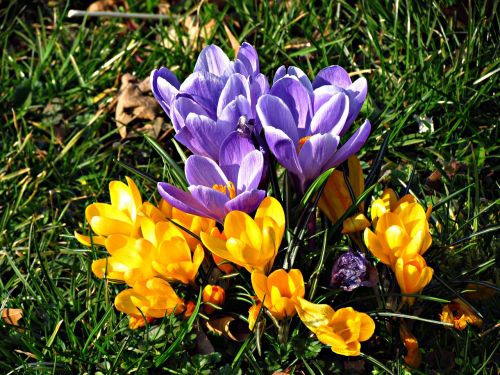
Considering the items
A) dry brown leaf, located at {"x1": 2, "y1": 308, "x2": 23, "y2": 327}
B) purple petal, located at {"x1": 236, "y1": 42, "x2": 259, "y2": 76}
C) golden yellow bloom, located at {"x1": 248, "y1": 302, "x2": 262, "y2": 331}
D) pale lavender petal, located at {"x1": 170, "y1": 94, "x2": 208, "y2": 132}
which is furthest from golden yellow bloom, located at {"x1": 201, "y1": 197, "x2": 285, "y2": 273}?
dry brown leaf, located at {"x1": 2, "y1": 308, "x2": 23, "y2": 327}

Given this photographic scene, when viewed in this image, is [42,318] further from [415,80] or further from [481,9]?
[481,9]

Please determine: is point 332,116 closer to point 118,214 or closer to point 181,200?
point 181,200

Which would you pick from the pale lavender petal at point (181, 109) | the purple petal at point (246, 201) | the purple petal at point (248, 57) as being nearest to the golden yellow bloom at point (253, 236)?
the purple petal at point (246, 201)

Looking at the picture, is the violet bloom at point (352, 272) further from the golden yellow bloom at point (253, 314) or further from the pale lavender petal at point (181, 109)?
the pale lavender petal at point (181, 109)

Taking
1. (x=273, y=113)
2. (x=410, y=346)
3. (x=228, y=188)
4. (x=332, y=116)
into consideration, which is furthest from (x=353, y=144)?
(x=410, y=346)

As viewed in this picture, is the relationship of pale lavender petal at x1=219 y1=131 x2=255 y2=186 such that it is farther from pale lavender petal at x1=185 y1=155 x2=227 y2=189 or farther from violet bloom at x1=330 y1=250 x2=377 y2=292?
violet bloom at x1=330 y1=250 x2=377 y2=292

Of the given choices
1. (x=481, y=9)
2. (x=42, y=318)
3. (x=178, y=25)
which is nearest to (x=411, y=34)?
(x=481, y=9)
